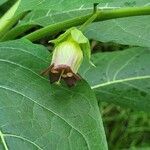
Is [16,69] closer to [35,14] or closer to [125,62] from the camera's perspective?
[35,14]

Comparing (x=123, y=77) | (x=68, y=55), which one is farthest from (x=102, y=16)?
(x=123, y=77)

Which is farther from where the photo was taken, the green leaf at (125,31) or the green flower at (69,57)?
the green leaf at (125,31)

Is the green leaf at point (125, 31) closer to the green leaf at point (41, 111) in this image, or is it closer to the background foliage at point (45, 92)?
the background foliage at point (45, 92)

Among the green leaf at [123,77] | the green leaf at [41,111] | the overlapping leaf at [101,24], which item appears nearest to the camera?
the green leaf at [41,111]

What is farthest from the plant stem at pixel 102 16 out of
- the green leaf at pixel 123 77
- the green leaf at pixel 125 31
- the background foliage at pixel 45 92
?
the green leaf at pixel 123 77

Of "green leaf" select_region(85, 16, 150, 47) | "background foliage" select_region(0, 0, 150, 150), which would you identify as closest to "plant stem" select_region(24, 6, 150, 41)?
"background foliage" select_region(0, 0, 150, 150)

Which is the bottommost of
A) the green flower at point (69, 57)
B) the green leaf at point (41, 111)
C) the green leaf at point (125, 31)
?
the green leaf at point (125, 31)

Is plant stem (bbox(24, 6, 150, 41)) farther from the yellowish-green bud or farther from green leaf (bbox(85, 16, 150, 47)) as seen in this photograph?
green leaf (bbox(85, 16, 150, 47))
